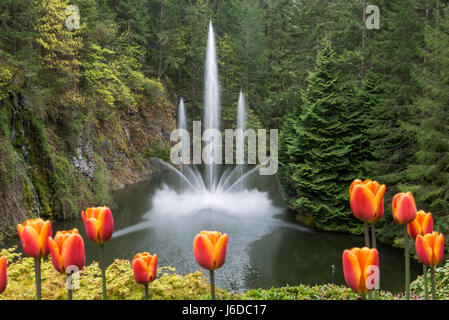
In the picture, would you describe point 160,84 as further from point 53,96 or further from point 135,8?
point 53,96

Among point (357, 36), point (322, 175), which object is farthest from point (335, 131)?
point (357, 36)

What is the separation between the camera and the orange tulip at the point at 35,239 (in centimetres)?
151

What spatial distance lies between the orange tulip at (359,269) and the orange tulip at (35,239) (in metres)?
1.30

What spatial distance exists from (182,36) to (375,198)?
2869 centimetres

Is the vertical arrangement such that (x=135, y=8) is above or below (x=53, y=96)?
above

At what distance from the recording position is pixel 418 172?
7922 millimetres

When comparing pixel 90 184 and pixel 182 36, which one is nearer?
pixel 90 184

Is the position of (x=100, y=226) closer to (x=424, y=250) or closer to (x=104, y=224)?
(x=104, y=224)

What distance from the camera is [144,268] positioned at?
5.07ft

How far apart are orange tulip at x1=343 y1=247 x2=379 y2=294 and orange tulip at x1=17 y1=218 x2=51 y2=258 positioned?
130 centimetres

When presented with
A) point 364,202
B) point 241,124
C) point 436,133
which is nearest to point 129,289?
point 364,202

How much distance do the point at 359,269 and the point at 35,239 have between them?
1395 millimetres

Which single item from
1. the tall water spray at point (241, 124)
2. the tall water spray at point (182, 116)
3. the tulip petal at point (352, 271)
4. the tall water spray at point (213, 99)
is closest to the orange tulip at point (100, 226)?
the tulip petal at point (352, 271)

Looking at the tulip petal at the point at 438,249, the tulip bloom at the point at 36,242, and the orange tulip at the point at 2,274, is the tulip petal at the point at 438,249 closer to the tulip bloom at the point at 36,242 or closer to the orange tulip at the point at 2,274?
the tulip bloom at the point at 36,242
